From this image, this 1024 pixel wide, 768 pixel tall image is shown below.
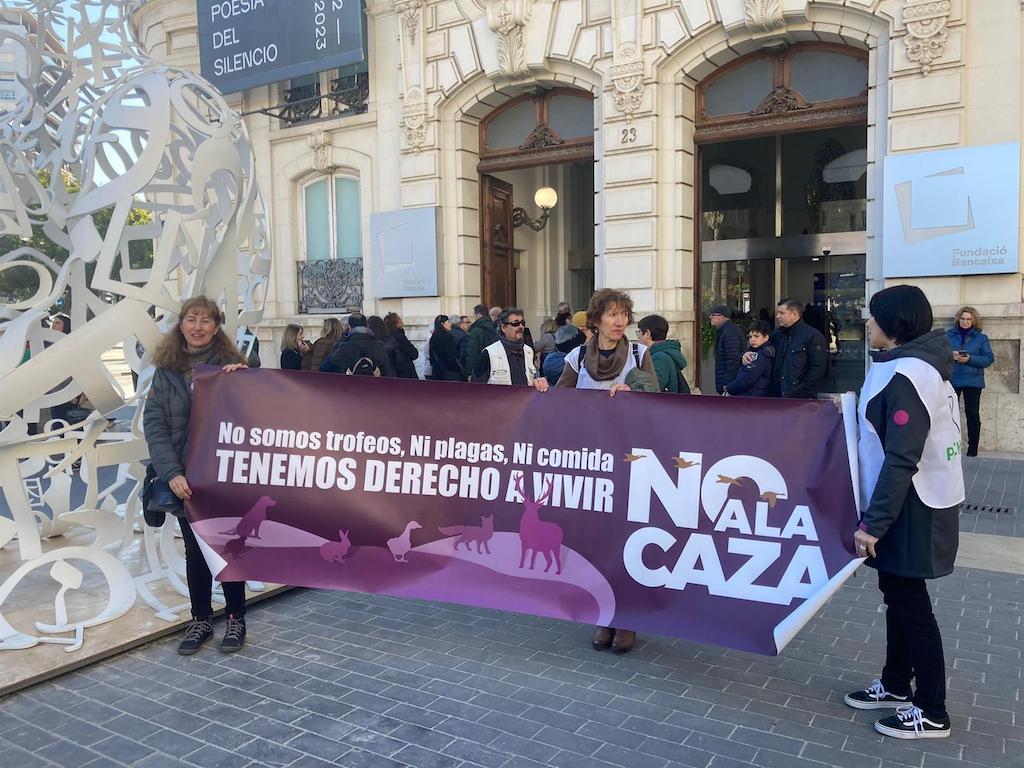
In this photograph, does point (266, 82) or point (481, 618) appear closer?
point (481, 618)

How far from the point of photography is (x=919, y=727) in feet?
11.4

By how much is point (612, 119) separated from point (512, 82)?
6.93 feet

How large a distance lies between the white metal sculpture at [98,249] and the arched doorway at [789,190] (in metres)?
8.51

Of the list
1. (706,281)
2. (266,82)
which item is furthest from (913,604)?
(266,82)

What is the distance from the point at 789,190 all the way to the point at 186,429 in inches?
517

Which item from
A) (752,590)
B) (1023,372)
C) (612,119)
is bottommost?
(752,590)

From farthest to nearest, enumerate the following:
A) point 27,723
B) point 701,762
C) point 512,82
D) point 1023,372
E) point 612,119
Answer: point 512,82 < point 612,119 < point 1023,372 < point 27,723 < point 701,762

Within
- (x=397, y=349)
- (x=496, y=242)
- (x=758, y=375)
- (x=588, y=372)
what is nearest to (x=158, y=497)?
(x=588, y=372)

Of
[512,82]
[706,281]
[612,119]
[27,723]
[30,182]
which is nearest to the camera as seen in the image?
[27,723]

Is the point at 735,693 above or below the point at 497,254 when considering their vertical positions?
below

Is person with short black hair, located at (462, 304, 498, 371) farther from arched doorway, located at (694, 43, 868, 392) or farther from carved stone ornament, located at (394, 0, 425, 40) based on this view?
carved stone ornament, located at (394, 0, 425, 40)

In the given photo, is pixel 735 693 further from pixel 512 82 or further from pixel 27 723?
pixel 512 82

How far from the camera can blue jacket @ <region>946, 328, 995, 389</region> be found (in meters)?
9.41

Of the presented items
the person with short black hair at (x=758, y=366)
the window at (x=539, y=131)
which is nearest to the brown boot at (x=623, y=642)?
the person with short black hair at (x=758, y=366)
